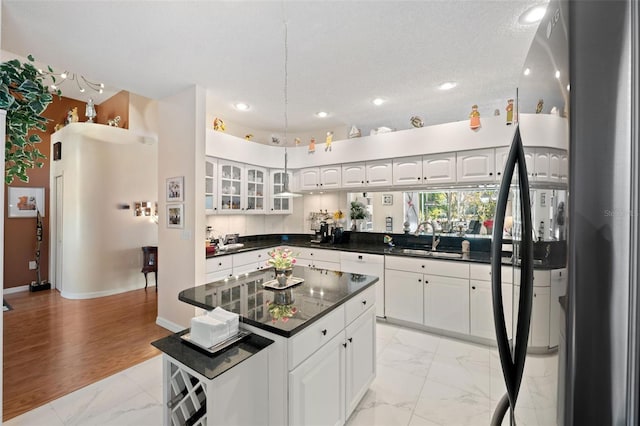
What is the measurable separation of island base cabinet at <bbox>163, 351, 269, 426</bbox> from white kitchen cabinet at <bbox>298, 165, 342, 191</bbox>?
9.94 feet

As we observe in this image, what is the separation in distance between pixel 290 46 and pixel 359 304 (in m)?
2.17

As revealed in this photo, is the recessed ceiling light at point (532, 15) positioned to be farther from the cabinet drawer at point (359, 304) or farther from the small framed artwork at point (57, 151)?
the small framed artwork at point (57, 151)

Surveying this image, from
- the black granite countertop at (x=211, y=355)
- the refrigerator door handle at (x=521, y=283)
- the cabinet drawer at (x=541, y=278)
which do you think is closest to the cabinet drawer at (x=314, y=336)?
the black granite countertop at (x=211, y=355)

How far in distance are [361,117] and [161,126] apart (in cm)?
269

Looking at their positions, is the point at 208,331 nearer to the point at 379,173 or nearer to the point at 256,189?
the point at 379,173

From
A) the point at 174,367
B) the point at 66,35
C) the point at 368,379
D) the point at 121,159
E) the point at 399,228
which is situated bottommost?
the point at 368,379

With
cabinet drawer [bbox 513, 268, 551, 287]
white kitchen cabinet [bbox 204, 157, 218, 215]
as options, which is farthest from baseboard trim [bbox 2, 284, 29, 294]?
cabinet drawer [bbox 513, 268, 551, 287]

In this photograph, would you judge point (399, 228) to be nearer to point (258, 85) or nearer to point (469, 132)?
point (469, 132)

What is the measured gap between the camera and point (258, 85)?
3.04 meters

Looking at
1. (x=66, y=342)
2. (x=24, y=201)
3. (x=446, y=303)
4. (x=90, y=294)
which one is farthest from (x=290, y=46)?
(x=24, y=201)

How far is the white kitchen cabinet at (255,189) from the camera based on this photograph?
13.9 feet

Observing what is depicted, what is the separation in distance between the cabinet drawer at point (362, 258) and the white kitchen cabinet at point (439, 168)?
112 centimetres

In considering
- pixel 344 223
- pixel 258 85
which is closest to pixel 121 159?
pixel 258 85

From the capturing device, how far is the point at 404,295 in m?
3.33
